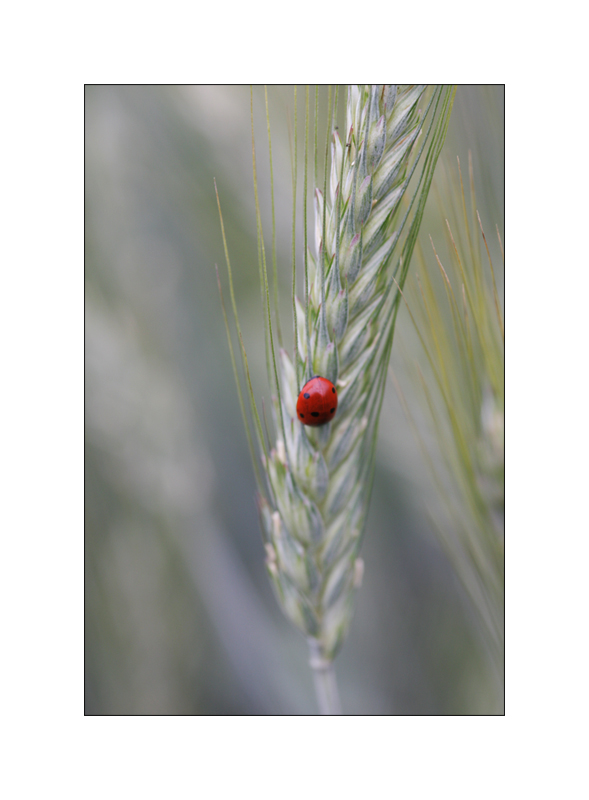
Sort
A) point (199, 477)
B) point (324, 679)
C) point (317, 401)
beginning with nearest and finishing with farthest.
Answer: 1. point (317, 401)
2. point (324, 679)
3. point (199, 477)

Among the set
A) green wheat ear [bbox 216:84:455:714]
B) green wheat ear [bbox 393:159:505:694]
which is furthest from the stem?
green wheat ear [bbox 393:159:505:694]

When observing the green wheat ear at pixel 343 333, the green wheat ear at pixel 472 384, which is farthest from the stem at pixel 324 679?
the green wheat ear at pixel 472 384

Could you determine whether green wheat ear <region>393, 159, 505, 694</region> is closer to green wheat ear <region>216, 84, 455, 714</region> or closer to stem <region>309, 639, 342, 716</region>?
green wheat ear <region>216, 84, 455, 714</region>

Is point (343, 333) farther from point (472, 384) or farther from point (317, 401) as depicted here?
point (472, 384)

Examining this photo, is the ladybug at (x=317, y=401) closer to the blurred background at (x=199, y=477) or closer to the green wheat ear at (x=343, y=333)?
the green wheat ear at (x=343, y=333)

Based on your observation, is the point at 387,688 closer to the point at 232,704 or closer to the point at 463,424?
the point at 232,704

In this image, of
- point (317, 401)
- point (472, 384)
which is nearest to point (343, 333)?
point (317, 401)
